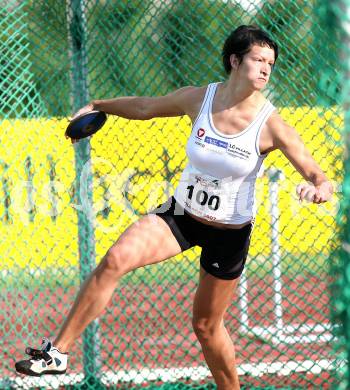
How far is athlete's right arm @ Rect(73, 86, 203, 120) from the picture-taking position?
4676 mm

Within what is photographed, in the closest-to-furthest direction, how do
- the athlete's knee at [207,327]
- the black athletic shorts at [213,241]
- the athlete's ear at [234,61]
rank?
the athlete's ear at [234,61], the black athletic shorts at [213,241], the athlete's knee at [207,327]

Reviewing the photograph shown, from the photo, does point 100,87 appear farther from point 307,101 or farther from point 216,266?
point 216,266

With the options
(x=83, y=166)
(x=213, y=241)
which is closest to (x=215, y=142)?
(x=213, y=241)

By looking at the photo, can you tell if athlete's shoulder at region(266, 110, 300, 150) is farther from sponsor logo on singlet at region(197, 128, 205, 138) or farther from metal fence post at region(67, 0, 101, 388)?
metal fence post at region(67, 0, 101, 388)

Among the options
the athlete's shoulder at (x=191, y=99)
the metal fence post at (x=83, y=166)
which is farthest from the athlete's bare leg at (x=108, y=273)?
the metal fence post at (x=83, y=166)

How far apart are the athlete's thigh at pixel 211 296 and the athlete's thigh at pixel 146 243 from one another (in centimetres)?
26

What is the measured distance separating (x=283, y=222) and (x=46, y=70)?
2167 mm

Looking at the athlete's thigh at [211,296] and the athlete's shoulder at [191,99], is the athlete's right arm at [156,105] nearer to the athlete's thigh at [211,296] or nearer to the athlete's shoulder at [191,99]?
the athlete's shoulder at [191,99]

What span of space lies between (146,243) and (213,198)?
471 millimetres

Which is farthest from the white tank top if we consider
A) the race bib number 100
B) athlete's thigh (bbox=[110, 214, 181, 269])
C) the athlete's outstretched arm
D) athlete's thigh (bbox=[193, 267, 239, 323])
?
athlete's thigh (bbox=[193, 267, 239, 323])

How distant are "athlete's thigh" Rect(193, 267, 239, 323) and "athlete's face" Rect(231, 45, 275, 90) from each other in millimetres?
1086

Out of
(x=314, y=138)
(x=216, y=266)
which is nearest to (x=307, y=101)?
(x=314, y=138)

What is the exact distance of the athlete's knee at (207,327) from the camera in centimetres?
473

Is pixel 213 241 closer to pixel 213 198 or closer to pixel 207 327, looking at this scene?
pixel 213 198
